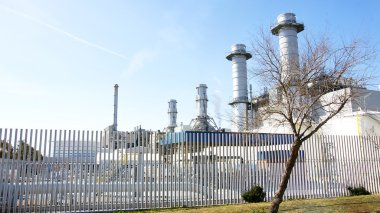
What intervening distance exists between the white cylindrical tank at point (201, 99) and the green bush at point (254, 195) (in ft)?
88.6

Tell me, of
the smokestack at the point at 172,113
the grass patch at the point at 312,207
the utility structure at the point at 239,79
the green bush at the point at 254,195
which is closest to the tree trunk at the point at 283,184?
the grass patch at the point at 312,207

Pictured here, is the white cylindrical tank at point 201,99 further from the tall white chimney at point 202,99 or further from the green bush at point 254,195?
the green bush at point 254,195

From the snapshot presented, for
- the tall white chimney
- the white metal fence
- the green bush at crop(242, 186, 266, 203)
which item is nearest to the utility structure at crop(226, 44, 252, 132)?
the tall white chimney

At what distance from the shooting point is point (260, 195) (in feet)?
43.0

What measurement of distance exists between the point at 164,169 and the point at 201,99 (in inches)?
1112

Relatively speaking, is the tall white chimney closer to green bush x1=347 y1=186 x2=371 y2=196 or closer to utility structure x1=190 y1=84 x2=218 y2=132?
utility structure x1=190 y1=84 x2=218 y2=132

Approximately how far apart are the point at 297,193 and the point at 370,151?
15.7 feet

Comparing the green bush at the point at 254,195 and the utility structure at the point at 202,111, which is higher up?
the utility structure at the point at 202,111

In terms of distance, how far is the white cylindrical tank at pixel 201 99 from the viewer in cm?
4025

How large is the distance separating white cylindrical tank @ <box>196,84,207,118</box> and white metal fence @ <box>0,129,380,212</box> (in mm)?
24756

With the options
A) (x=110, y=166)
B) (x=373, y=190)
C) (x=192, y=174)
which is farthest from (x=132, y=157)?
(x=373, y=190)

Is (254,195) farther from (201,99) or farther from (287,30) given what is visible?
(201,99)

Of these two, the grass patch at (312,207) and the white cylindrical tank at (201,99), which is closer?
the grass patch at (312,207)

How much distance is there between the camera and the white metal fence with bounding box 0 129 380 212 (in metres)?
10.9
